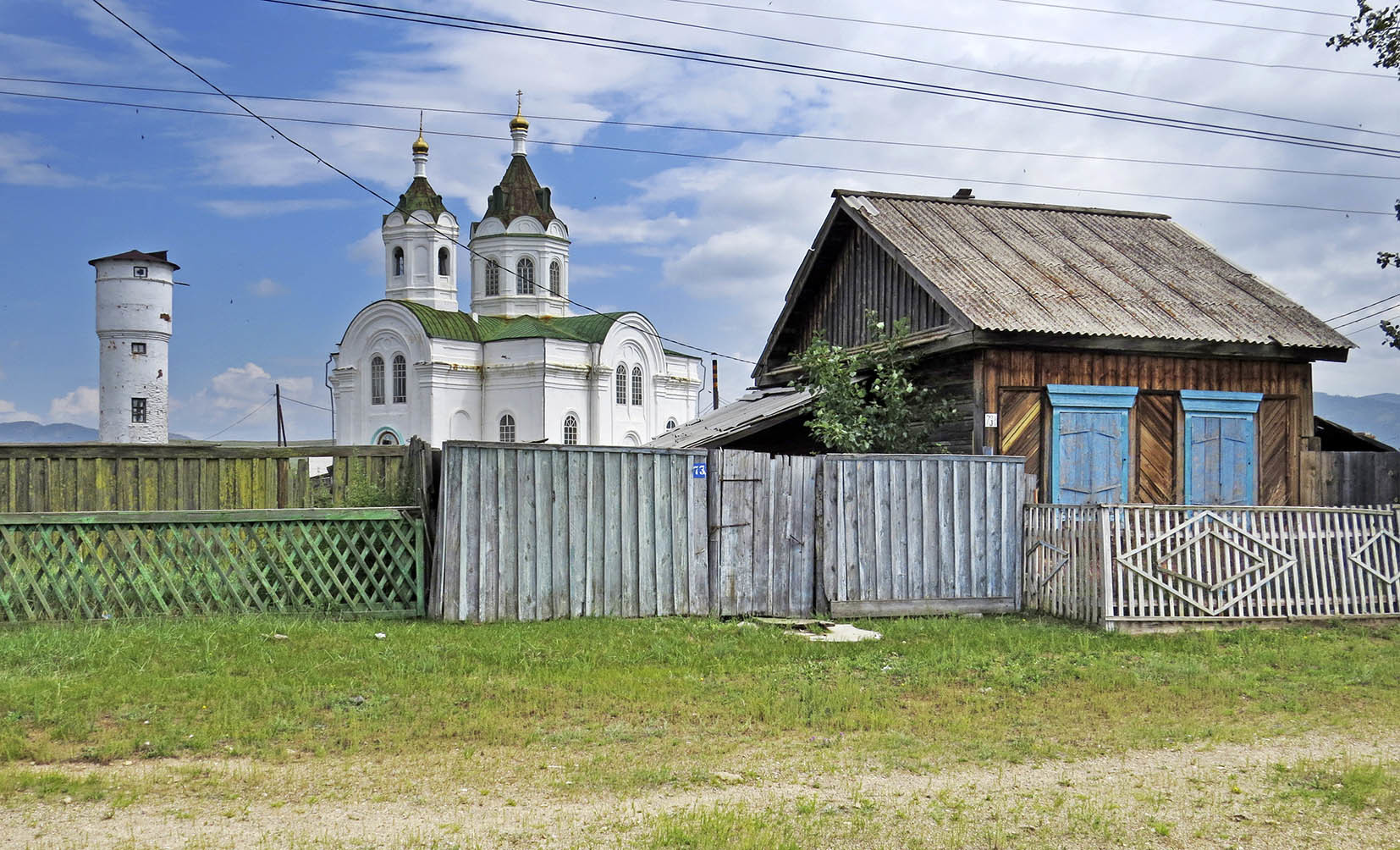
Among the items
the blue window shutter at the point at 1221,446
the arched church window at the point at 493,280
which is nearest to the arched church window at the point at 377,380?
the arched church window at the point at 493,280

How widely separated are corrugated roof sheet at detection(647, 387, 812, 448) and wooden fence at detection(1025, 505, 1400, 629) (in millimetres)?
6253

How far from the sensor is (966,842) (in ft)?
18.0

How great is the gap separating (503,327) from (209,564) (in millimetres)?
50034

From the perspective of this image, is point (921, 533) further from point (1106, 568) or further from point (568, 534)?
point (568, 534)

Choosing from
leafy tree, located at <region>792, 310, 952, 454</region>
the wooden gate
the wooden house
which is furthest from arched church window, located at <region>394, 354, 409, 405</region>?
the wooden gate

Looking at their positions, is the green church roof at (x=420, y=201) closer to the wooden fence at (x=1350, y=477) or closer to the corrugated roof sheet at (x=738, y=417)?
the corrugated roof sheet at (x=738, y=417)

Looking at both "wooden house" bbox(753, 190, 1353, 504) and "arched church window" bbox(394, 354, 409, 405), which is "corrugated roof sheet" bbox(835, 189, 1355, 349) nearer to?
"wooden house" bbox(753, 190, 1353, 504)

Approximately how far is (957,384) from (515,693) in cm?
968

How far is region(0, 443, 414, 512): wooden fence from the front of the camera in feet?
50.2

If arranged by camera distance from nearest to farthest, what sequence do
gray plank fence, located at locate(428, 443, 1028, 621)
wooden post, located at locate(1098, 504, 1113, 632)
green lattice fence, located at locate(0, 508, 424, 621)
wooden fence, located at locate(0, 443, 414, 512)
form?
green lattice fence, located at locate(0, 508, 424, 621) → wooden post, located at locate(1098, 504, 1113, 632) → gray plank fence, located at locate(428, 443, 1028, 621) → wooden fence, located at locate(0, 443, 414, 512)

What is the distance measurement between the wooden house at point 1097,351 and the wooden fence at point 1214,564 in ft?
10.6

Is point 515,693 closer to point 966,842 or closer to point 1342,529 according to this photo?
point 966,842

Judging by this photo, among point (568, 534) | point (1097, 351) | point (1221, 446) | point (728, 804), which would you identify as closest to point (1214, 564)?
point (1097, 351)

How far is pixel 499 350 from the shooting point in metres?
59.4
